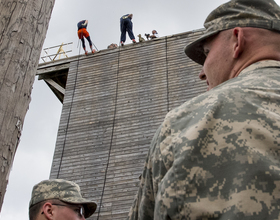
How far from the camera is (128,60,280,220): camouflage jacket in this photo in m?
1.15

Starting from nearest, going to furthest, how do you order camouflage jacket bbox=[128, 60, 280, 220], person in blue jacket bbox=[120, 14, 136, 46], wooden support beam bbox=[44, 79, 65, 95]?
camouflage jacket bbox=[128, 60, 280, 220], person in blue jacket bbox=[120, 14, 136, 46], wooden support beam bbox=[44, 79, 65, 95]

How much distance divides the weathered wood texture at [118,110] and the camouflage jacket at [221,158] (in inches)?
434

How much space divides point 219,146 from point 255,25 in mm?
→ 771

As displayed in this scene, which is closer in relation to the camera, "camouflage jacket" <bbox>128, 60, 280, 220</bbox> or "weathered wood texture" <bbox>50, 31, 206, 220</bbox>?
"camouflage jacket" <bbox>128, 60, 280, 220</bbox>

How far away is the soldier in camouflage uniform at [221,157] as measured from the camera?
1152mm

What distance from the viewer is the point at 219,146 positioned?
1262mm

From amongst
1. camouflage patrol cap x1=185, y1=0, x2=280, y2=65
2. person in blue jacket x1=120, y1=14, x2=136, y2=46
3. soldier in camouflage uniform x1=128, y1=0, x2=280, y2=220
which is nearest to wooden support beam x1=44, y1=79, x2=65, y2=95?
person in blue jacket x1=120, y1=14, x2=136, y2=46

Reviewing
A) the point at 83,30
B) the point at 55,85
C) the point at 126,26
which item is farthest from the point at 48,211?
the point at 83,30

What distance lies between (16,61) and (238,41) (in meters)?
1.82

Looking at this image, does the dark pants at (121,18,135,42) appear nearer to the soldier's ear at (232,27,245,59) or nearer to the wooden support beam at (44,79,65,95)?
the wooden support beam at (44,79,65,95)

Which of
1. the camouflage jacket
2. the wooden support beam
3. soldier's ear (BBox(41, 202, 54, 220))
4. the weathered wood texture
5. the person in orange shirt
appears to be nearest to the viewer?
the camouflage jacket

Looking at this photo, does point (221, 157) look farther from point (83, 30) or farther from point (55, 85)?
point (83, 30)

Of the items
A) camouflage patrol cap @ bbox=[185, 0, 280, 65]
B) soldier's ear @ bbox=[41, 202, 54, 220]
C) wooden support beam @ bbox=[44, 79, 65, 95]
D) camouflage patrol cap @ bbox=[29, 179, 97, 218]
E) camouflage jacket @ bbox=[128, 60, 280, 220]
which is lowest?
camouflage jacket @ bbox=[128, 60, 280, 220]

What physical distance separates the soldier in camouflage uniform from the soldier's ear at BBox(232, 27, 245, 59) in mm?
138
